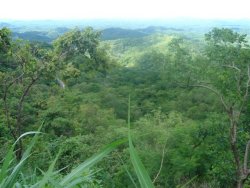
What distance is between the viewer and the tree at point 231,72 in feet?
A: 24.6

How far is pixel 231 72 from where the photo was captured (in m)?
8.04

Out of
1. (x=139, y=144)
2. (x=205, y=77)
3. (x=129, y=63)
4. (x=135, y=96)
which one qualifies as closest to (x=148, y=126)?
(x=139, y=144)

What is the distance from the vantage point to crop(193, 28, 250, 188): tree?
24.6 ft

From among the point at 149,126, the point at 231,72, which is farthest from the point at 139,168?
the point at 149,126

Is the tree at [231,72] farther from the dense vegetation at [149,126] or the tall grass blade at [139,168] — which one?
the tall grass blade at [139,168]

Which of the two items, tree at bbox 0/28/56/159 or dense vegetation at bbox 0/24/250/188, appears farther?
tree at bbox 0/28/56/159

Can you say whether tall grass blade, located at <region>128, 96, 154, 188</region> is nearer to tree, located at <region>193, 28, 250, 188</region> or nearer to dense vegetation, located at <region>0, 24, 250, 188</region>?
Answer: dense vegetation, located at <region>0, 24, 250, 188</region>

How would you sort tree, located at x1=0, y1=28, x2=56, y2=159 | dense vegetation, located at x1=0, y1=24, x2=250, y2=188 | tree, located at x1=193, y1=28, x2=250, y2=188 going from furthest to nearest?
1. tree, located at x1=193, y1=28, x2=250, y2=188
2. tree, located at x1=0, y1=28, x2=56, y2=159
3. dense vegetation, located at x1=0, y1=24, x2=250, y2=188

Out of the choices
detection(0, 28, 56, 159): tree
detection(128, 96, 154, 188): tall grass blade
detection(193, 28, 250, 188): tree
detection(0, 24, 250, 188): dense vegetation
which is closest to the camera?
detection(128, 96, 154, 188): tall grass blade

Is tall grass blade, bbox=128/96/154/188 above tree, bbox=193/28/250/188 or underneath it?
above

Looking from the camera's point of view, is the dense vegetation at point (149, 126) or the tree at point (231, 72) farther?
the tree at point (231, 72)

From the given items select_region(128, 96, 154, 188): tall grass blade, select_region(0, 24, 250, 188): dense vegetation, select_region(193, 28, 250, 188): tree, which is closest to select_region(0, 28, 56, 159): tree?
select_region(0, 24, 250, 188): dense vegetation

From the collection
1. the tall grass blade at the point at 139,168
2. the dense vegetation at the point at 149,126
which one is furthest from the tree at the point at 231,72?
the tall grass blade at the point at 139,168

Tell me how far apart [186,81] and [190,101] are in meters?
13.4
